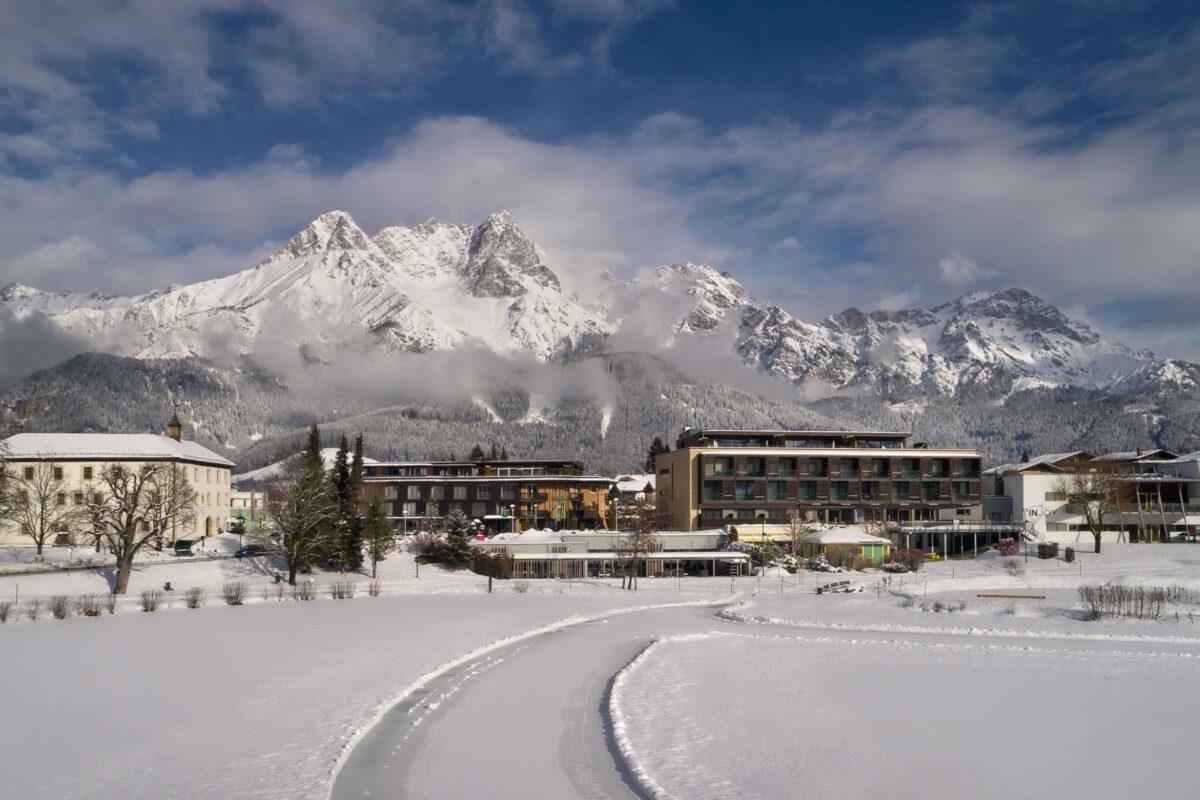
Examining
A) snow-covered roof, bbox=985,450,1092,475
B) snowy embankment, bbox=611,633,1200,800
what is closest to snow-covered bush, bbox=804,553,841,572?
snow-covered roof, bbox=985,450,1092,475

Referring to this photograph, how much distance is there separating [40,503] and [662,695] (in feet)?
257

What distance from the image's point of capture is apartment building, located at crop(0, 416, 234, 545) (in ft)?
314

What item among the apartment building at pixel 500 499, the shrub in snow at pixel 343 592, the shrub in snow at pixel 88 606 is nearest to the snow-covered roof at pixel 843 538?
the apartment building at pixel 500 499

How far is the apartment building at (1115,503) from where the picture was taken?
105625mm

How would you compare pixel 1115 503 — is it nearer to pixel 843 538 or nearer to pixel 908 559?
pixel 908 559

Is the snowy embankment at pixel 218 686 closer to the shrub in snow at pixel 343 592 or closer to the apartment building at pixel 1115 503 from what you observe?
the shrub in snow at pixel 343 592

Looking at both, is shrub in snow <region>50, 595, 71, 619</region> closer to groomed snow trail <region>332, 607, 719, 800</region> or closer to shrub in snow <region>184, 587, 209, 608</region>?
shrub in snow <region>184, 587, 209, 608</region>

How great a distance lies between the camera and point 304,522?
7312cm

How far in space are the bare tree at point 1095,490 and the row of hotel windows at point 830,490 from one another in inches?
477

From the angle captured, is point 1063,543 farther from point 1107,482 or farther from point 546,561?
point 546,561

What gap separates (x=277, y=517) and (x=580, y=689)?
51.5 m

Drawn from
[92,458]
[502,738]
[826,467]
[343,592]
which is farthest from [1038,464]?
[92,458]

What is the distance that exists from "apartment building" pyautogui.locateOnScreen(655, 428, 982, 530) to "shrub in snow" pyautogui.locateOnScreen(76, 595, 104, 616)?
2737 inches

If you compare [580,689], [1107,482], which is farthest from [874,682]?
[1107,482]
